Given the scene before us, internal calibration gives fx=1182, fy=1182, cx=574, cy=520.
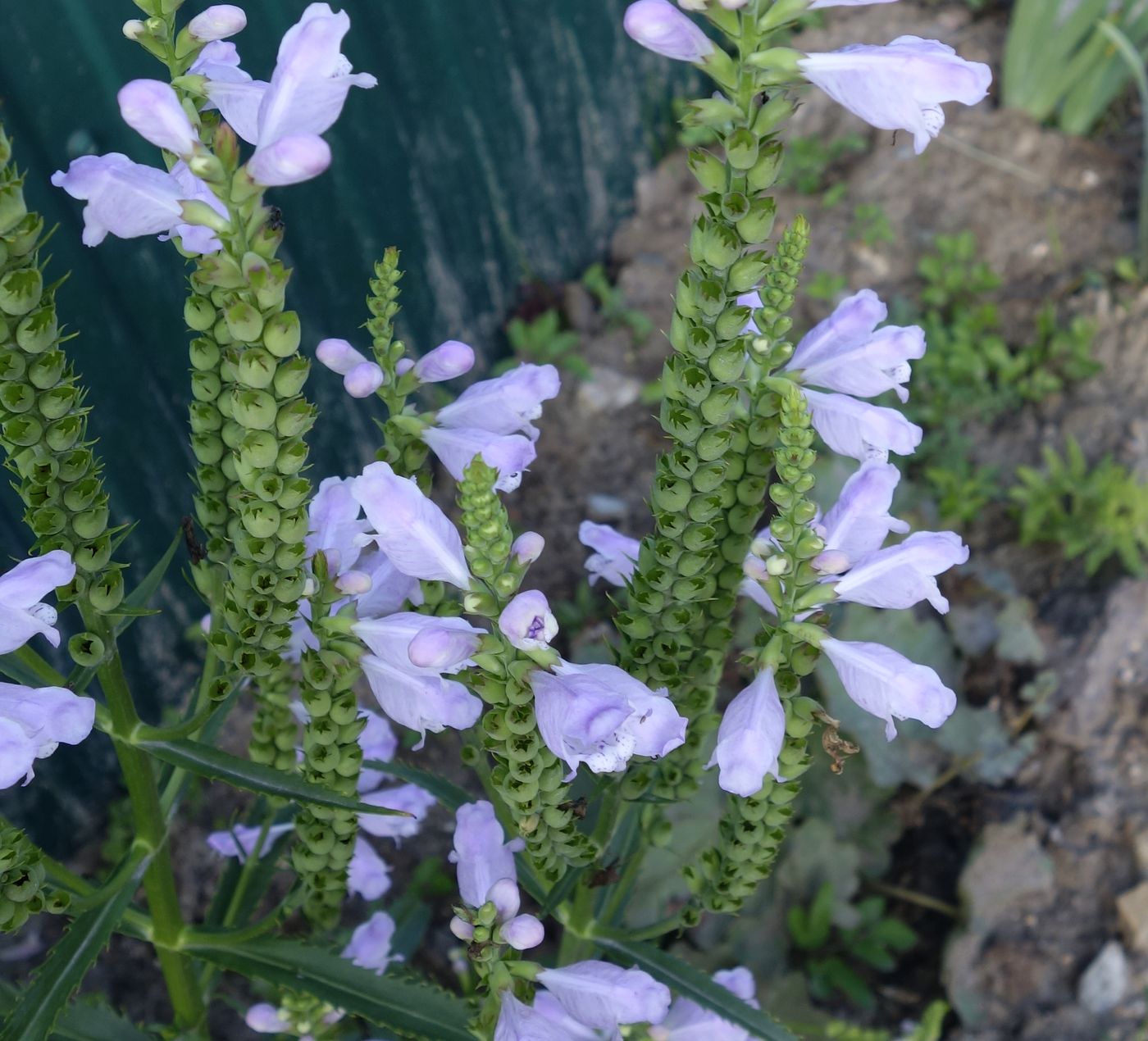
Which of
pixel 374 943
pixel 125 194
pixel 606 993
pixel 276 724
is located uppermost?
pixel 125 194

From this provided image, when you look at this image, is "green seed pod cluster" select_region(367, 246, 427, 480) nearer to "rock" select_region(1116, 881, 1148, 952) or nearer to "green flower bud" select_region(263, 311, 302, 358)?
"green flower bud" select_region(263, 311, 302, 358)

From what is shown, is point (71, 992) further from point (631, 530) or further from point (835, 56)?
point (631, 530)

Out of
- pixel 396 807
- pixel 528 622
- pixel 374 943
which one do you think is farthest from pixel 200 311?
pixel 374 943

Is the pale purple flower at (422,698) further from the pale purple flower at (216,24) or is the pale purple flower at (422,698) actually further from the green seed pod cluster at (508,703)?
the pale purple flower at (216,24)

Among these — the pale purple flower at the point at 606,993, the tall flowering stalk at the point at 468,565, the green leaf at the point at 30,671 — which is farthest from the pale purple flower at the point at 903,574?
the green leaf at the point at 30,671

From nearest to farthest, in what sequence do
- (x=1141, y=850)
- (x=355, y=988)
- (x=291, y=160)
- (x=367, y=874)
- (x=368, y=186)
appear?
(x=291, y=160)
(x=355, y=988)
(x=367, y=874)
(x=1141, y=850)
(x=368, y=186)

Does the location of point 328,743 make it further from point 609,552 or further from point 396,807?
point 396,807

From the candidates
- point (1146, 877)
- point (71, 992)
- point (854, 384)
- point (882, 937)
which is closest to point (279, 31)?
point (854, 384)
